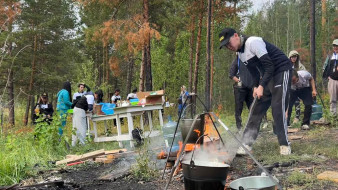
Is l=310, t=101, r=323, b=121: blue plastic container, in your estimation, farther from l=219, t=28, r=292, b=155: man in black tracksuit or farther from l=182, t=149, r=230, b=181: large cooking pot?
l=182, t=149, r=230, b=181: large cooking pot

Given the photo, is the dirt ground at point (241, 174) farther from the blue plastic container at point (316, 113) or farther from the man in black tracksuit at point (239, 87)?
the blue plastic container at point (316, 113)

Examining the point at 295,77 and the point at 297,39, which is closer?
the point at 295,77

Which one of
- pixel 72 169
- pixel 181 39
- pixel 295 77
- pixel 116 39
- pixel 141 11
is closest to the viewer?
pixel 72 169

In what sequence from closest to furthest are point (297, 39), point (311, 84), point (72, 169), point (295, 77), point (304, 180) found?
1. point (304, 180)
2. point (72, 169)
3. point (295, 77)
4. point (311, 84)
5. point (297, 39)

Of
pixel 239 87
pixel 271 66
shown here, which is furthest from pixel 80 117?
pixel 271 66

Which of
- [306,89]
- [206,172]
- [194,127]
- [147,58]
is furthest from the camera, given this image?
[147,58]

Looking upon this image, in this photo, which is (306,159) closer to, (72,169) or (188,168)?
(188,168)

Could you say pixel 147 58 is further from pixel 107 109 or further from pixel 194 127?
pixel 194 127

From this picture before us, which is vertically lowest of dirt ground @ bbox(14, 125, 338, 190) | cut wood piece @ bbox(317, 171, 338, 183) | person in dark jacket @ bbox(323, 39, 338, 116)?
dirt ground @ bbox(14, 125, 338, 190)

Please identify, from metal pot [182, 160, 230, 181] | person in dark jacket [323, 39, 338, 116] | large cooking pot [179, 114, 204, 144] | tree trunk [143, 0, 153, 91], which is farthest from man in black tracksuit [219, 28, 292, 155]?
tree trunk [143, 0, 153, 91]

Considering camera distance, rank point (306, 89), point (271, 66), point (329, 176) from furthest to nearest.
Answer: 1. point (306, 89)
2. point (271, 66)
3. point (329, 176)

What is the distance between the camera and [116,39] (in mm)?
12766

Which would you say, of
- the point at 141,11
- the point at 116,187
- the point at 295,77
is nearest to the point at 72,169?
the point at 116,187

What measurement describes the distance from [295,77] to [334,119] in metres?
1.88
